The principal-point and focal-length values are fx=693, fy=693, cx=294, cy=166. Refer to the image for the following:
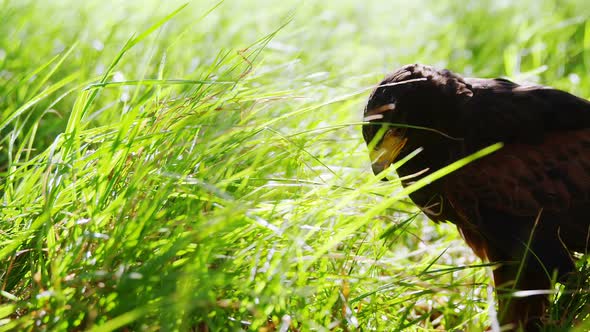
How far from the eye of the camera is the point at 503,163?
217 centimetres

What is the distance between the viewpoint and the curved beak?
7.09 feet

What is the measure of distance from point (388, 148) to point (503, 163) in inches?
14.2

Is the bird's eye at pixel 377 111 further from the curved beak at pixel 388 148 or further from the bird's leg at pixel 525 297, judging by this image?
the bird's leg at pixel 525 297

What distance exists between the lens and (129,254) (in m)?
1.64

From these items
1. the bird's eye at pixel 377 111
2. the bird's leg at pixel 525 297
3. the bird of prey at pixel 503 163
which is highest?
the bird's eye at pixel 377 111

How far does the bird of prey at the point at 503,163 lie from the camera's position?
6.92 feet

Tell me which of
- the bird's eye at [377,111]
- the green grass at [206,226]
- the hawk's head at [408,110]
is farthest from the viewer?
the hawk's head at [408,110]

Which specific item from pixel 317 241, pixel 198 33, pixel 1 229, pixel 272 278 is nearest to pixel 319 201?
pixel 317 241

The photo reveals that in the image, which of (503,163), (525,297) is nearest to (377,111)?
(503,163)

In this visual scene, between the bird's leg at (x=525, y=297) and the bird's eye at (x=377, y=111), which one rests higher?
the bird's eye at (x=377, y=111)

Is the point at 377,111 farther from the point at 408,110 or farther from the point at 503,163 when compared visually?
the point at 503,163

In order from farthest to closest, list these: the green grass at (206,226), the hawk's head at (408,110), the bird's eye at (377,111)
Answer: the hawk's head at (408,110) < the bird's eye at (377,111) < the green grass at (206,226)

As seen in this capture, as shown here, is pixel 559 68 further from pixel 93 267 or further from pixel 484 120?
pixel 93 267

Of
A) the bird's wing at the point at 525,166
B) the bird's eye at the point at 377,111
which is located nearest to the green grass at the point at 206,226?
the bird's eye at the point at 377,111
